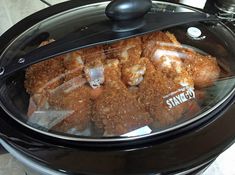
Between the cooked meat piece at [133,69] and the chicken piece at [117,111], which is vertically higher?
the cooked meat piece at [133,69]

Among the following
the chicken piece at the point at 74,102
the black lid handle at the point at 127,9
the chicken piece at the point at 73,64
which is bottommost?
the chicken piece at the point at 74,102

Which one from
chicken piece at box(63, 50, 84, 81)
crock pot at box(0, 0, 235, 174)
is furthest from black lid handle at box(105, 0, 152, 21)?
chicken piece at box(63, 50, 84, 81)

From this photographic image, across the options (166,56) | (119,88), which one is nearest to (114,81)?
(119,88)

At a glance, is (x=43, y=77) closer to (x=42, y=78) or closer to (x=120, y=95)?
(x=42, y=78)

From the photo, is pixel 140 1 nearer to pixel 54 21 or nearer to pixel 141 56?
pixel 141 56

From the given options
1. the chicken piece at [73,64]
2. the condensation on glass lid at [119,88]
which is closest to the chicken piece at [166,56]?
the condensation on glass lid at [119,88]

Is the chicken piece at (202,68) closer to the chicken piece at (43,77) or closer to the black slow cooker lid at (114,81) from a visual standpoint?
the black slow cooker lid at (114,81)

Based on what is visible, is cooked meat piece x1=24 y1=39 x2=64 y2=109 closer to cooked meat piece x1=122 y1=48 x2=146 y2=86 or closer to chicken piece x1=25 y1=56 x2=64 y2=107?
chicken piece x1=25 y1=56 x2=64 y2=107
